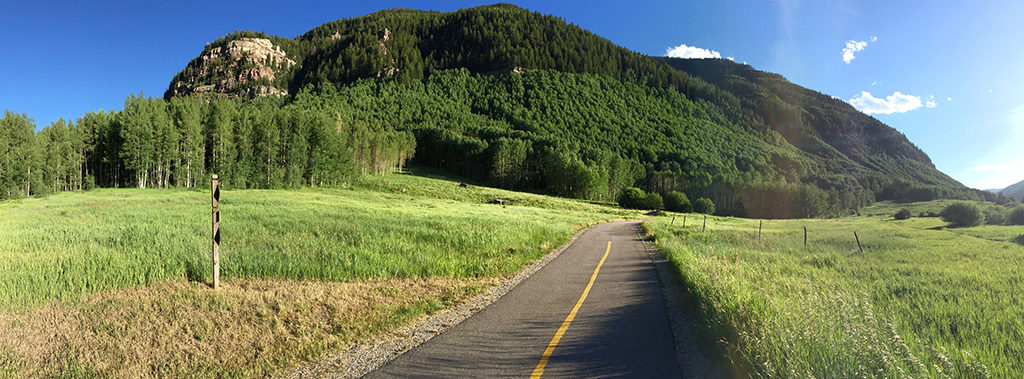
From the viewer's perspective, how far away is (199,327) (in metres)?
6.22

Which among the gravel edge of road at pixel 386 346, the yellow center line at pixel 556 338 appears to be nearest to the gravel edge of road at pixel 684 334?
the yellow center line at pixel 556 338

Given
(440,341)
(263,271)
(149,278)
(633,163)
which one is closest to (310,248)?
(263,271)

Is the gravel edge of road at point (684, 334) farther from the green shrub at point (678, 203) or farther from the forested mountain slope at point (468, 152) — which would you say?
the green shrub at point (678, 203)

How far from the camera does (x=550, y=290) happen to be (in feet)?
31.7

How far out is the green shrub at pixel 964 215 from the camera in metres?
21.1

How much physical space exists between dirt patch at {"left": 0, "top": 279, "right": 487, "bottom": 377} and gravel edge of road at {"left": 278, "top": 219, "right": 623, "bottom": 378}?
0.27 m

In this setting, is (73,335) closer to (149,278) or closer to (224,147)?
(149,278)

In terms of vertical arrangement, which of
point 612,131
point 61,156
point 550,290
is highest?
point 612,131

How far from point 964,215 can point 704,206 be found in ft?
255

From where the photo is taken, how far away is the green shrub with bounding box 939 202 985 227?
832 inches

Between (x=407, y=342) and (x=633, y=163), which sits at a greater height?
(x=633, y=163)

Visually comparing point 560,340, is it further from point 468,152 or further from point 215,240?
point 468,152

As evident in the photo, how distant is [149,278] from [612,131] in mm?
178231

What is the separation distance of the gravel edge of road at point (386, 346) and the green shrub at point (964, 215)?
2934 cm
